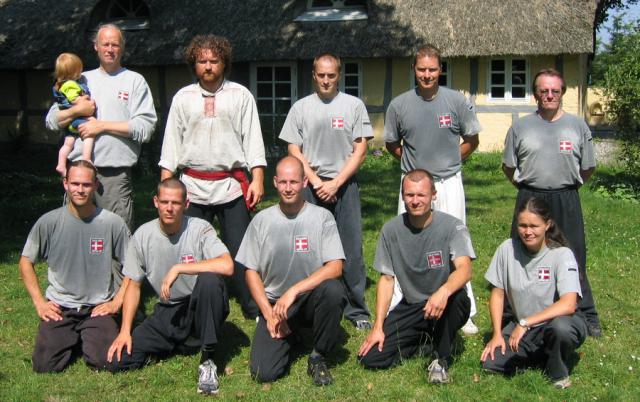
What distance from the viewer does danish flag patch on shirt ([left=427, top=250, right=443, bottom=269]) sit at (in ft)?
15.8

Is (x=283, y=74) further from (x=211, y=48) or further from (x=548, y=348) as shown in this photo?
(x=548, y=348)

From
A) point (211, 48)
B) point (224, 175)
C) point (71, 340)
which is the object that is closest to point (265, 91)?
point (224, 175)

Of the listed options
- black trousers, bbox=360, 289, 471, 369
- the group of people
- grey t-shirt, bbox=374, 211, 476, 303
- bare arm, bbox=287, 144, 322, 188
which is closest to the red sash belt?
the group of people

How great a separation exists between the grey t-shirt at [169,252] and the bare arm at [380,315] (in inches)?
41.4

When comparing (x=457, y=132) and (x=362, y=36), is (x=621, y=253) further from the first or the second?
(x=362, y=36)

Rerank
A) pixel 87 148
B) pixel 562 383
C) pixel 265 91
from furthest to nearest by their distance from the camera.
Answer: pixel 265 91 → pixel 87 148 → pixel 562 383

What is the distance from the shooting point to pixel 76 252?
16.7 feet

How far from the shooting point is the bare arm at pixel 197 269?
468cm

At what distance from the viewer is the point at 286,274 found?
4.92 m

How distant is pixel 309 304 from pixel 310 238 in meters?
0.42

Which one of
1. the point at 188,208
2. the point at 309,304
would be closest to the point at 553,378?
the point at 309,304

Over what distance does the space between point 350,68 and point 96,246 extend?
40.7ft

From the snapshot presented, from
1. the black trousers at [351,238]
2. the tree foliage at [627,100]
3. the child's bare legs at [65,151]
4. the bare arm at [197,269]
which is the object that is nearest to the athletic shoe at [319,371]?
the bare arm at [197,269]

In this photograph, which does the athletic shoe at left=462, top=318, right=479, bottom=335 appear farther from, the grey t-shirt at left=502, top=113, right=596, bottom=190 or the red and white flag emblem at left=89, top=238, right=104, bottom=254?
the red and white flag emblem at left=89, top=238, right=104, bottom=254
